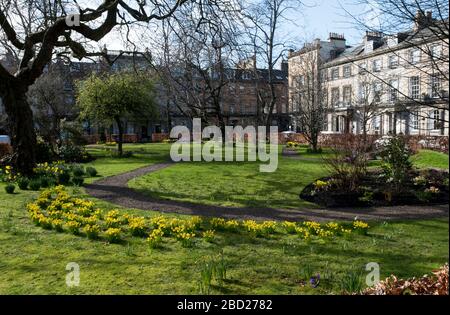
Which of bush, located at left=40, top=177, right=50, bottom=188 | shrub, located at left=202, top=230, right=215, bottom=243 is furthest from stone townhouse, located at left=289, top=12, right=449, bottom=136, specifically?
bush, located at left=40, top=177, right=50, bottom=188

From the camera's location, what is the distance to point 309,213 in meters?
9.61

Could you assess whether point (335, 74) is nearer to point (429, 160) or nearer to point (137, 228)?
point (429, 160)

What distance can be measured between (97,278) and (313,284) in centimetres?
272

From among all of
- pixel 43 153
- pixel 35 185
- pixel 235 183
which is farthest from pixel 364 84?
pixel 35 185

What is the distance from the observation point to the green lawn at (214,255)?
507cm

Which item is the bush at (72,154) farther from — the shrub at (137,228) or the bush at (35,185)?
the shrub at (137,228)

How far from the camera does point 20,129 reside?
50.2 feet

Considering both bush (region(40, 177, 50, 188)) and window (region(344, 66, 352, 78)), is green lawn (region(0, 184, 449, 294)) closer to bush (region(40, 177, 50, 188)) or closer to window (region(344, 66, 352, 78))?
bush (region(40, 177, 50, 188))

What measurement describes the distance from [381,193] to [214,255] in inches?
269

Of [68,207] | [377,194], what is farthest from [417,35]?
[68,207]

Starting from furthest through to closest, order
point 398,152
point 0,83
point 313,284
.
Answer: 1. point 0,83
2. point 398,152
3. point 313,284

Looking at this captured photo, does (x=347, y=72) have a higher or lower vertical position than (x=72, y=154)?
higher

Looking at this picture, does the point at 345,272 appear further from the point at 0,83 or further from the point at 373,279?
the point at 0,83

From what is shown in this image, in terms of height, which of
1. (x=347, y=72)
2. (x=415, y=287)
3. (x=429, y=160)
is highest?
(x=347, y=72)
